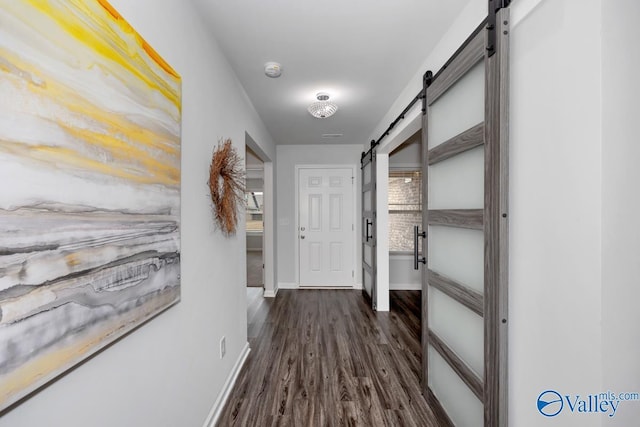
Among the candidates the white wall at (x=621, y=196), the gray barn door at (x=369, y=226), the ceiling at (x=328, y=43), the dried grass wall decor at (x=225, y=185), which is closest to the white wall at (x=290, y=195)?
the gray barn door at (x=369, y=226)

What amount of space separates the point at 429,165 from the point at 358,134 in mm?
2564

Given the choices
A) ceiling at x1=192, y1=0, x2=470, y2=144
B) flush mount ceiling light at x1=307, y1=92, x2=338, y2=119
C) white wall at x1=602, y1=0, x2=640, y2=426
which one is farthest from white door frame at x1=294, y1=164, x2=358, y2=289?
white wall at x1=602, y1=0, x2=640, y2=426

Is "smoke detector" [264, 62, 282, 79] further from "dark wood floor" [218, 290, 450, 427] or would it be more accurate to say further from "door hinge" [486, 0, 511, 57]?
"dark wood floor" [218, 290, 450, 427]

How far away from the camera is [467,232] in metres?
1.61

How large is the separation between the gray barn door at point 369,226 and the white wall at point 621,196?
3.12 meters

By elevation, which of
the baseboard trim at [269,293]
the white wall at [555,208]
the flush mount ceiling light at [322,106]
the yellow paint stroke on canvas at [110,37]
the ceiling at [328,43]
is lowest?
the baseboard trim at [269,293]

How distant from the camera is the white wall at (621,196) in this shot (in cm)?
88

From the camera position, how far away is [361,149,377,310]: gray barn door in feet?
13.3

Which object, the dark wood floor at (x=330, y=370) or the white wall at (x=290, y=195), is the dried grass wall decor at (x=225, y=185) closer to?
the dark wood floor at (x=330, y=370)

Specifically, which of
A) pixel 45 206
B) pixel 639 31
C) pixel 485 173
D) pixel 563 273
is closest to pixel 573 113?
pixel 639 31

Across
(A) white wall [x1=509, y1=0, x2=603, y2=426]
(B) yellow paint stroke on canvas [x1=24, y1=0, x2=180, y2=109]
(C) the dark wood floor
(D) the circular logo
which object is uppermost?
(B) yellow paint stroke on canvas [x1=24, y1=0, x2=180, y2=109]

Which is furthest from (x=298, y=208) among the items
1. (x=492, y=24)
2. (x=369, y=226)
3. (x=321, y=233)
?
(x=492, y=24)

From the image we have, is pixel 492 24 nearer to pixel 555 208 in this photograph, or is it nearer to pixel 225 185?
Answer: pixel 555 208

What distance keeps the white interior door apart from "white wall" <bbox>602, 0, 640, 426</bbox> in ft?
14.0
